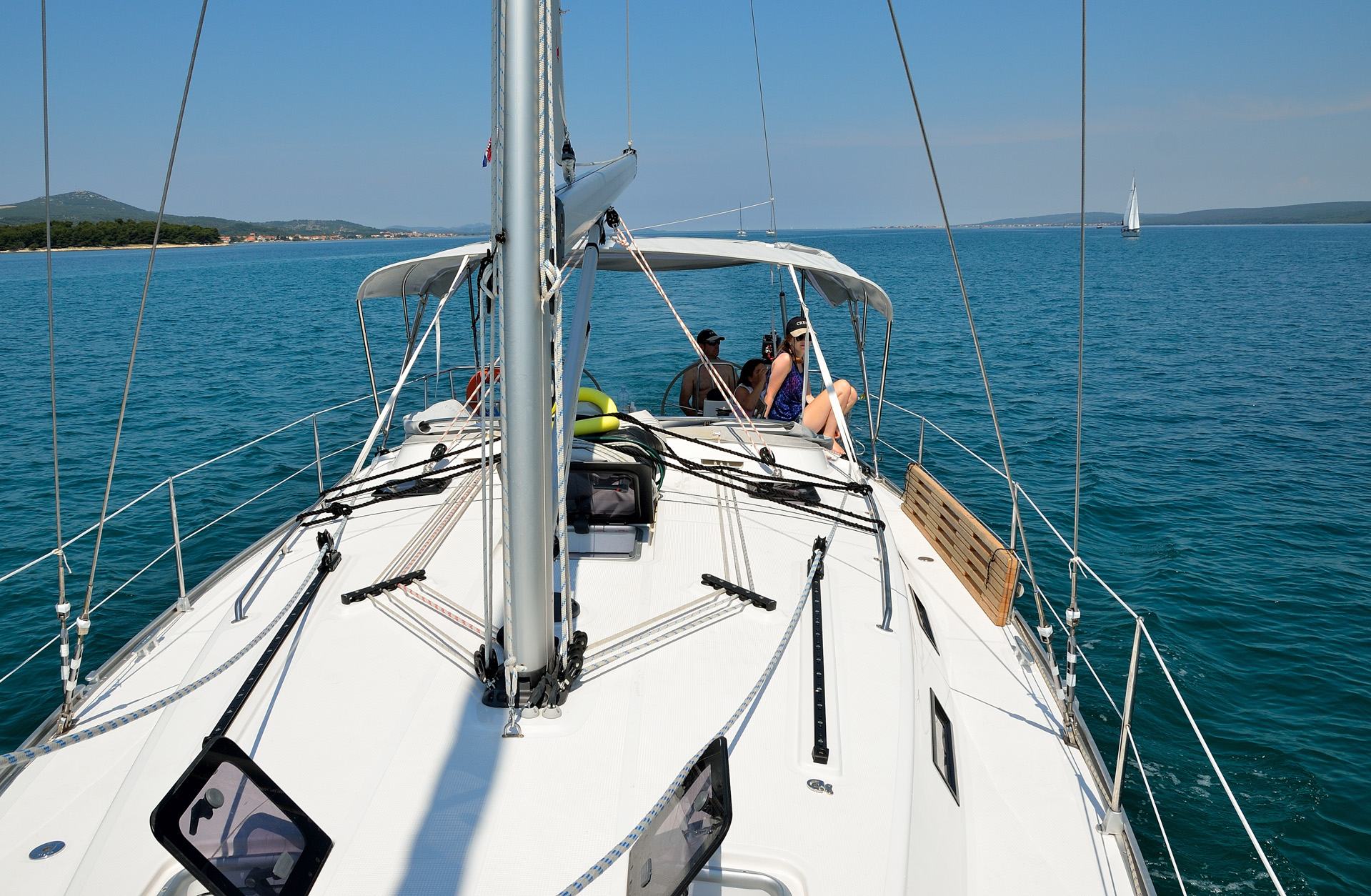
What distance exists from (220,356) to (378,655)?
23216 mm

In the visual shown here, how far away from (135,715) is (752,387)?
7213 millimetres

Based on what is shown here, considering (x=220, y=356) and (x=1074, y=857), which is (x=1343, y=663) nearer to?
(x=1074, y=857)

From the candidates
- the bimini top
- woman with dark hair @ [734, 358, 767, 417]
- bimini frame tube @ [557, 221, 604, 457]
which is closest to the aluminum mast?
bimini frame tube @ [557, 221, 604, 457]

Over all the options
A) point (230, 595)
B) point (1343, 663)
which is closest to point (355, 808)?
point (230, 595)

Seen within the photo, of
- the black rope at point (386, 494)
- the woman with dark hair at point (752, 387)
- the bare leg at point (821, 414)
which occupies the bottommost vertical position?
the black rope at point (386, 494)

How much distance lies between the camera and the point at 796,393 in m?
8.14

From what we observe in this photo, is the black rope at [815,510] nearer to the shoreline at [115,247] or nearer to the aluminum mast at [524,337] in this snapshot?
the aluminum mast at [524,337]

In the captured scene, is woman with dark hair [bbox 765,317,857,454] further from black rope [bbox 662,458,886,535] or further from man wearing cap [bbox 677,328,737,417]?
black rope [bbox 662,458,886,535]

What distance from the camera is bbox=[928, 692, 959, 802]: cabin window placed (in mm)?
3557

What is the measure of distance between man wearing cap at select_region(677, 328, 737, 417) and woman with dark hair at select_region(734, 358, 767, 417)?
6.2 inches

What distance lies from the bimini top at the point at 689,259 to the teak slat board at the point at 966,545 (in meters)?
1.55

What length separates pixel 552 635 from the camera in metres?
3.07

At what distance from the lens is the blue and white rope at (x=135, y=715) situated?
7.47ft

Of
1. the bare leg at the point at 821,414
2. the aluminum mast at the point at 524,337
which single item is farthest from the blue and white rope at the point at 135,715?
the bare leg at the point at 821,414
